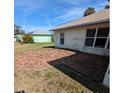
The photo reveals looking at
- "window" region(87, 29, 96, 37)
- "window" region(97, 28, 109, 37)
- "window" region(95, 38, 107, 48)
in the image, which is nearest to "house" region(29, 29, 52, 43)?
"window" region(87, 29, 96, 37)

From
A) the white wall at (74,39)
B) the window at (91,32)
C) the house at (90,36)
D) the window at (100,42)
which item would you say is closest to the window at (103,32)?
the house at (90,36)

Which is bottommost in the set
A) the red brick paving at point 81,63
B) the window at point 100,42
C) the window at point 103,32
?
the red brick paving at point 81,63

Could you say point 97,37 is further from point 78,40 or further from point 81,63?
point 81,63

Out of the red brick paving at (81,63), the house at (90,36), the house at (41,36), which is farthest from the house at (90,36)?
the house at (41,36)

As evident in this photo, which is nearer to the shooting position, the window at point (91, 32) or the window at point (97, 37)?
the window at point (97, 37)

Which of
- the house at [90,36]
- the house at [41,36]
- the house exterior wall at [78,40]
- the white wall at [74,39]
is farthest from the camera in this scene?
the house at [41,36]

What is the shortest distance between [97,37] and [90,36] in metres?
1.02

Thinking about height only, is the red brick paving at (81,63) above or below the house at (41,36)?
below

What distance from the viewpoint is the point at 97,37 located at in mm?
12523

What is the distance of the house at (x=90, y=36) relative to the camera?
1157cm

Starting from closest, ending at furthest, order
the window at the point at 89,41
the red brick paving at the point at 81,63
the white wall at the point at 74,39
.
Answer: the red brick paving at the point at 81,63 → the window at the point at 89,41 → the white wall at the point at 74,39

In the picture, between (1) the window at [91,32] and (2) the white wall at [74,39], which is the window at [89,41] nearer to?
(1) the window at [91,32]
